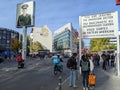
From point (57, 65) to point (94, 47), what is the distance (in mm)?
80178

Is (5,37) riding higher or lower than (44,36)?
lower

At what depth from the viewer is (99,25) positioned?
2169 centimetres

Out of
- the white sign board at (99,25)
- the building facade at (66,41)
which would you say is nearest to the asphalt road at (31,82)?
the white sign board at (99,25)

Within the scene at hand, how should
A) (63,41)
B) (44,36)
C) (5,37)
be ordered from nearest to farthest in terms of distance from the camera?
(5,37)
(63,41)
(44,36)

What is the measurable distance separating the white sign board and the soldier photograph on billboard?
42.7 ft

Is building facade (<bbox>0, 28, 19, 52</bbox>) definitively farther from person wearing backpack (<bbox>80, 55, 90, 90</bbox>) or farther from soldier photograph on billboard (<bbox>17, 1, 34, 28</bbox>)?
person wearing backpack (<bbox>80, 55, 90, 90</bbox>)

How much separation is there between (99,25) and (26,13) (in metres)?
14.9

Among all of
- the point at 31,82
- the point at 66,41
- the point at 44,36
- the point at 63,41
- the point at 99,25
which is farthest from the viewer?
the point at 44,36

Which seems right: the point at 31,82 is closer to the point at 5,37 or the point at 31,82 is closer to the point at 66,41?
the point at 5,37

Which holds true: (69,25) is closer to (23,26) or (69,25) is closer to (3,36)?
(3,36)

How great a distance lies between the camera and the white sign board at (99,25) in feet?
69.9

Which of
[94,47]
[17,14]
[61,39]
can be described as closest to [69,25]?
[61,39]

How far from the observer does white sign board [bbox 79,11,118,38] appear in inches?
838

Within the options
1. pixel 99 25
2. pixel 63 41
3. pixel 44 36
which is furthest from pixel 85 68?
pixel 44 36
